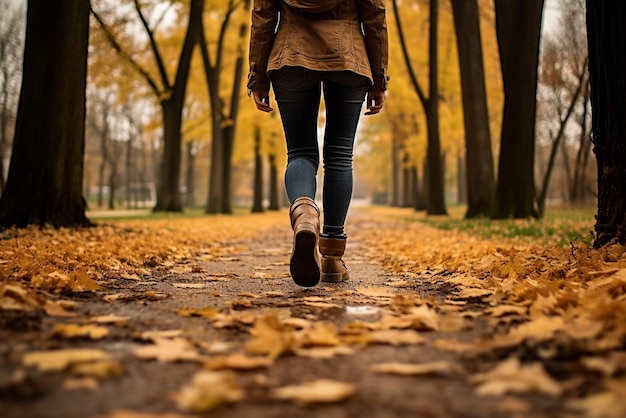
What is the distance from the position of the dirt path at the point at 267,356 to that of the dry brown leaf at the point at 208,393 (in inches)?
0.6

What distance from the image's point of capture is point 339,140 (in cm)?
339

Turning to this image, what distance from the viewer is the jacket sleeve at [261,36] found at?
127 inches

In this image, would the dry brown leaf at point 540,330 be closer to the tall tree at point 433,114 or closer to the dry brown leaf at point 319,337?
the dry brown leaf at point 319,337

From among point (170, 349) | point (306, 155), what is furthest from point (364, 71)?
point (170, 349)

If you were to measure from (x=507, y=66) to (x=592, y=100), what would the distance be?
6094mm

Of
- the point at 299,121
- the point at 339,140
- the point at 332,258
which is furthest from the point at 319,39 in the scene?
the point at 332,258

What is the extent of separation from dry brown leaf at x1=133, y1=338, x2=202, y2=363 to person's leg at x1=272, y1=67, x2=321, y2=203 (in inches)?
61.0

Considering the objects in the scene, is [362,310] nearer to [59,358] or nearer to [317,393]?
[317,393]

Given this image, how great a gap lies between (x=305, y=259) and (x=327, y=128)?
0.94 meters

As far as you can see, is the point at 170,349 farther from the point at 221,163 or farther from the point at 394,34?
the point at 394,34

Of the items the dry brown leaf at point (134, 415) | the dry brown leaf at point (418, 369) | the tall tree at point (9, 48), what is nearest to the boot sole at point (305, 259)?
the dry brown leaf at point (418, 369)

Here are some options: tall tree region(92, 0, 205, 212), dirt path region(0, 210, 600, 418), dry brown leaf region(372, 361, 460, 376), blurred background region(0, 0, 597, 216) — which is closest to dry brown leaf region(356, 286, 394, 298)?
dirt path region(0, 210, 600, 418)

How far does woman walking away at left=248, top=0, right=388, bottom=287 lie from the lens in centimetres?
310

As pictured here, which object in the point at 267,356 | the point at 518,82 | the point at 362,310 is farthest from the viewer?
the point at 518,82
